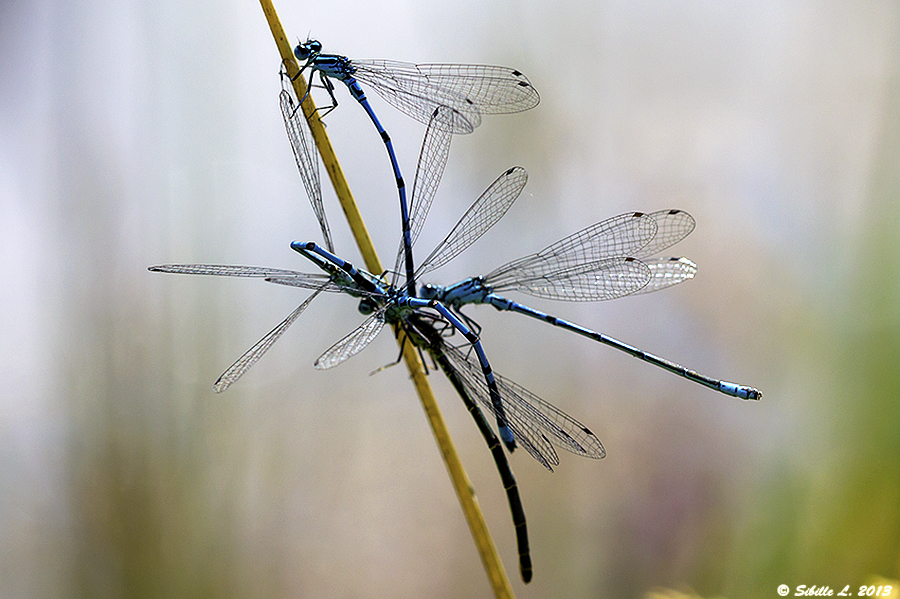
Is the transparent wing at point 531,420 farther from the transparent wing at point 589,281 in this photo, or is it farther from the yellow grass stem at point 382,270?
the transparent wing at point 589,281

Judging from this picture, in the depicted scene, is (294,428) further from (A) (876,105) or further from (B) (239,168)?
(A) (876,105)

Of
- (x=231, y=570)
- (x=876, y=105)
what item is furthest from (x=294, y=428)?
(x=876, y=105)

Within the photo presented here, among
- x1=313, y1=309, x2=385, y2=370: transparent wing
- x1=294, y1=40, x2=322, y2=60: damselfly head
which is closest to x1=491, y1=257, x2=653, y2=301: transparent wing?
x1=313, y1=309, x2=385, y2=370: transparent wing

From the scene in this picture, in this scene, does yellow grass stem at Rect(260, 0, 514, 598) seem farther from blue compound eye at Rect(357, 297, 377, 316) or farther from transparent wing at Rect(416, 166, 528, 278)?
transparent wing at Rect(416, 166, 528, 278)

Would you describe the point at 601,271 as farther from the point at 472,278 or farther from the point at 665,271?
the point at 472,278

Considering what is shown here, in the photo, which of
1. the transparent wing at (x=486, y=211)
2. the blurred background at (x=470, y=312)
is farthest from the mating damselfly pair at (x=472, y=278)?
the blurred background at (x=470, y=312)

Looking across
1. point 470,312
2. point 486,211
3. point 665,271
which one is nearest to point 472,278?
point 486,211
